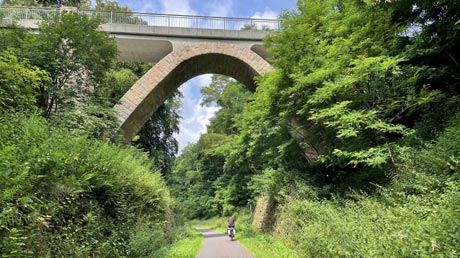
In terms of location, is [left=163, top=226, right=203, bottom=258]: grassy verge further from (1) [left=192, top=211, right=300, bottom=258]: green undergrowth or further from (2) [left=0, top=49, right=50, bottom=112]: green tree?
(2) [left=0, top=49, right=50, bottom=112]: green tree

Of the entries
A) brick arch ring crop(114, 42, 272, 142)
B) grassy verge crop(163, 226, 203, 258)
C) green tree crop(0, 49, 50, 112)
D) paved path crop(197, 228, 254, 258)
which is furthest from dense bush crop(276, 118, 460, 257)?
brick arch ring crop(114, 42, 272, 142)

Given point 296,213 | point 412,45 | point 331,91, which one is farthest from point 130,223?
point 412,45

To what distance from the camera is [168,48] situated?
57.3 ft

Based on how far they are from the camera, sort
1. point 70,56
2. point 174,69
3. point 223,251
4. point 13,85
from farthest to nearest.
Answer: point 174,69 < point 223,251 < point 70,56 < point 13,85

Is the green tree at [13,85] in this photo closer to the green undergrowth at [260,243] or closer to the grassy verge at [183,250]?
the grassy verge at [183,250]

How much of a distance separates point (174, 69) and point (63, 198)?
1148cm

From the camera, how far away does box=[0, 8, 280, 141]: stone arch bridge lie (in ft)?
51.9

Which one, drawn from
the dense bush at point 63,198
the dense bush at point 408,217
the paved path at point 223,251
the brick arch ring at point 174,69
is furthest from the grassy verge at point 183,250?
the brick arch ring at point 174,69

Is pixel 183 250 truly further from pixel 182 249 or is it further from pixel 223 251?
pixel 223 251

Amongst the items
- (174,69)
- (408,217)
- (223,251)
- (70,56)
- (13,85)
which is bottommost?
(223,251)

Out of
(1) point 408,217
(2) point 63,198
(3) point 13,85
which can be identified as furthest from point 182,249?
(1) point 408,217

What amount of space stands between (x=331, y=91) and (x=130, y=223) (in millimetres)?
6239

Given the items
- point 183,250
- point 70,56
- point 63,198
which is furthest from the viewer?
point 183,250

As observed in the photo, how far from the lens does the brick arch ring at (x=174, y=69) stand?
15758 mm
